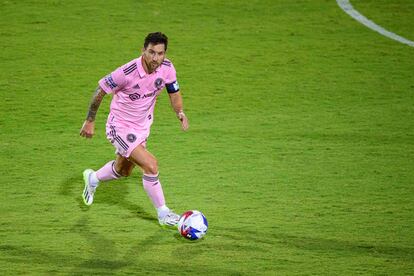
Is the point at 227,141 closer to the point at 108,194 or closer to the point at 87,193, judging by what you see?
the point at 108,194

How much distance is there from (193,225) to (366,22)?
727cm

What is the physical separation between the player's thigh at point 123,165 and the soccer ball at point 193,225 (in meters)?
0.91

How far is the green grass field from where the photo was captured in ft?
24.5

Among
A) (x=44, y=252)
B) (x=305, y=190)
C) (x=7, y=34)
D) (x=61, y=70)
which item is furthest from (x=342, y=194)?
(x=7, y=34)

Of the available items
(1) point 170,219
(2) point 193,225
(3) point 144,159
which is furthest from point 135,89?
(2) point 193,225

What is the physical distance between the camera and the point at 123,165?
322 inches

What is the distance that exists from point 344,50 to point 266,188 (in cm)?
448

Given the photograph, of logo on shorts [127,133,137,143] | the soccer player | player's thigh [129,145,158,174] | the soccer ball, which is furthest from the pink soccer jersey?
the soccer ball

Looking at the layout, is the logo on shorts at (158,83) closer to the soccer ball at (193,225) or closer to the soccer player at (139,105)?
the soccer player at (139,105)

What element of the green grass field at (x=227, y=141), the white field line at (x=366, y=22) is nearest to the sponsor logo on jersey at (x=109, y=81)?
the green grass field at (x=227, y=141)

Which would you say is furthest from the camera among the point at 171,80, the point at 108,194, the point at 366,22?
the point at 366,22

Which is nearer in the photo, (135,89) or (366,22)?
(135,89)

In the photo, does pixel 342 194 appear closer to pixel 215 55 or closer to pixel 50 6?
pixel 215 55

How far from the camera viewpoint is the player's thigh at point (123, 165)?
8.15 meters
